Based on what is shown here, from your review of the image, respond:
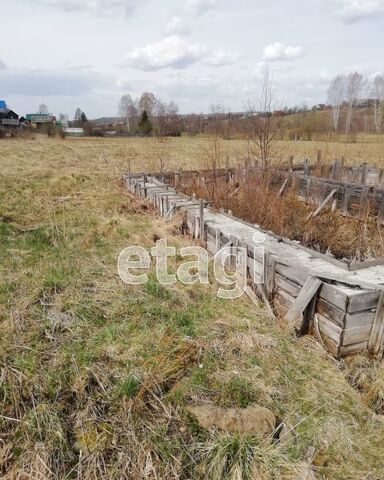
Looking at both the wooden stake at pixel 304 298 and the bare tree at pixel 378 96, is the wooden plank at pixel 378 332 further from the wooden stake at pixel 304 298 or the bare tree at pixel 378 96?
the bare tree at pixel 378 96

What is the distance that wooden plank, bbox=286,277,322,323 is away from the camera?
12.6 feet

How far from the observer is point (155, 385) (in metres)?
2.95

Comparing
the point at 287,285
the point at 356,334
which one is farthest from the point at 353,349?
the point at 287,285

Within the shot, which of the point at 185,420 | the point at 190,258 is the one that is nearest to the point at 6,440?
the point at 185,420

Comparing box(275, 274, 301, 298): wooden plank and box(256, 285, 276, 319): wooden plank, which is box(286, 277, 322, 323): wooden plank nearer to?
box(275, 274, 301, 298): wooden plank

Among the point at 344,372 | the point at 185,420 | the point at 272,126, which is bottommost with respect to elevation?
the point at 344,372

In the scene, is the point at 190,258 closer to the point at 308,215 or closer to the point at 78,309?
the point at 78,309

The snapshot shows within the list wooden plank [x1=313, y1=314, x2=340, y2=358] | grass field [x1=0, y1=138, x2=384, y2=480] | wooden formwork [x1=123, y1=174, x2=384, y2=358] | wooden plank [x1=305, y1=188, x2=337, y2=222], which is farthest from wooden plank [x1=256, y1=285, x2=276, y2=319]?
wooden plank [x1=305, y1=188, x2=337, y2=222]

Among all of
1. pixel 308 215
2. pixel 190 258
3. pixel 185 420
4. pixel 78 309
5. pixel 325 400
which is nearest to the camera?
pixel 185 420

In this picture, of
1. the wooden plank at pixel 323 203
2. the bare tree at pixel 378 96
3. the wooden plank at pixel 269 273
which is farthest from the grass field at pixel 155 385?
the bare tree at pixel 378 96

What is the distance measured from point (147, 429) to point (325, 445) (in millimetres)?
1325

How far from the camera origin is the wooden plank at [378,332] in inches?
144

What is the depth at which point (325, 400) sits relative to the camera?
3.05 metres

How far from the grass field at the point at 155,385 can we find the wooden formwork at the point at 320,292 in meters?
0.21
